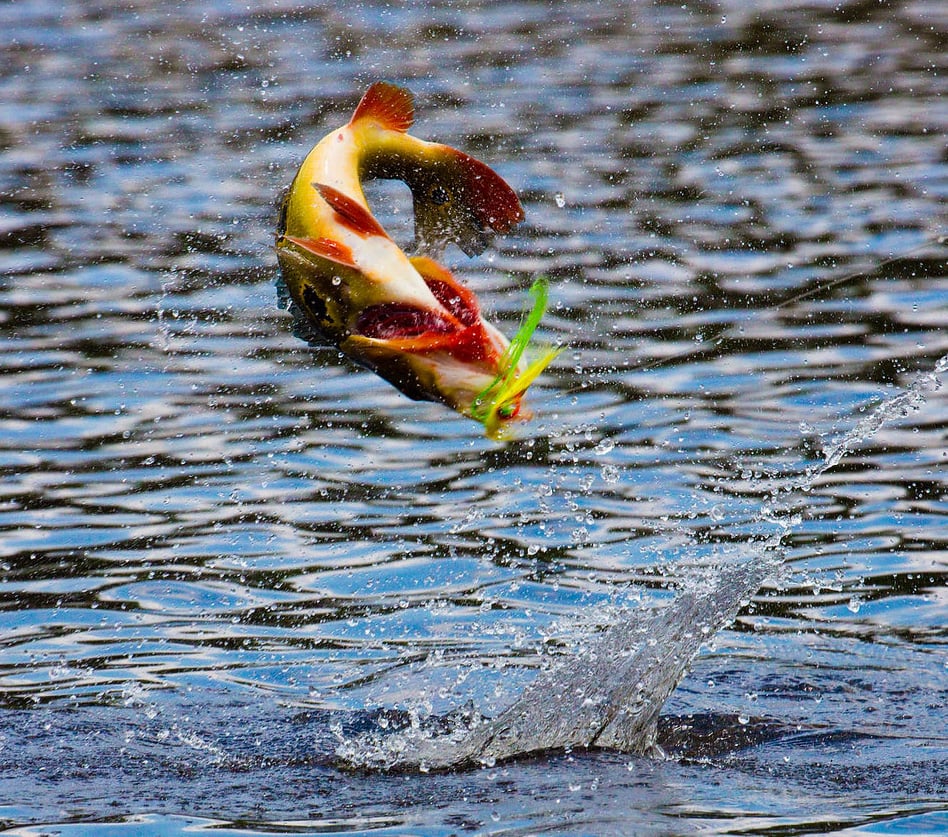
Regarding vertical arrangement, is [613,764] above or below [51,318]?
below

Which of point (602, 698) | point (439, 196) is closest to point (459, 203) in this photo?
point (439, 196)

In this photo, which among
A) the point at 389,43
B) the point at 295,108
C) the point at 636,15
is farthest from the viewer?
the point at 636,15

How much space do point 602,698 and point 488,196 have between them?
1.91m

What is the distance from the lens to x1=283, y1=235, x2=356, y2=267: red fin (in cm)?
419

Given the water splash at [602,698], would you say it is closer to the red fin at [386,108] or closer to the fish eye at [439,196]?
the fish eye at [439,196]

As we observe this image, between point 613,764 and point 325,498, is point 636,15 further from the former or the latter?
point 613,764

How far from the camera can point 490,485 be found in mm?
7684

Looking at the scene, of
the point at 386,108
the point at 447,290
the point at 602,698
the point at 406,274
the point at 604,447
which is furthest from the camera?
the point at 604,447

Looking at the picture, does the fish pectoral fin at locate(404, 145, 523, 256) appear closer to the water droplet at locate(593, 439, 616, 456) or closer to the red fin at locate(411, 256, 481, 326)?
the red fin at locate(411, 256, 481, 326)

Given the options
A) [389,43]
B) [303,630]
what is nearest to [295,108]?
[389,43]

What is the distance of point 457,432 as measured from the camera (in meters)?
8.35

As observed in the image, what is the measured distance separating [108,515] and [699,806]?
11.0ft

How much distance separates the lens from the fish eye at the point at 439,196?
4.57 meters

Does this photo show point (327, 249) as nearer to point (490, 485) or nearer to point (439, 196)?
point (439, 196)
